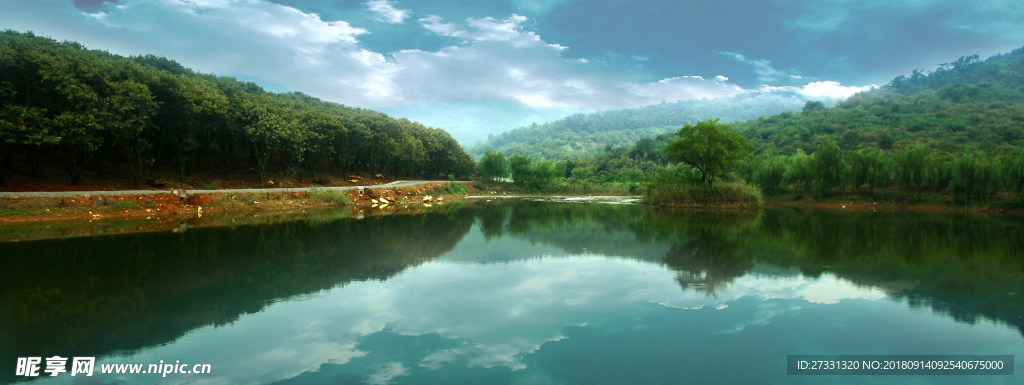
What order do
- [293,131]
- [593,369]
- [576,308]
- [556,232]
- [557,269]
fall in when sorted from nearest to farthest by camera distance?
[593,369] → [576,308] → [557,269] → [556,232] → [293,131]

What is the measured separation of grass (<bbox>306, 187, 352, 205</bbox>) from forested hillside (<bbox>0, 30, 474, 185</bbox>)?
523cm

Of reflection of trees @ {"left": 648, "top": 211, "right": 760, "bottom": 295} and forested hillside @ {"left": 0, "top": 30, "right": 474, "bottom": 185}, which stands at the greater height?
forested hillside @ {"left": 0, "top": 30, "right": 474, "bottom": 185}

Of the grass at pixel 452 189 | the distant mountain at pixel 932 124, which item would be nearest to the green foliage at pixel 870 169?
the distant mountain at pixel 932 124

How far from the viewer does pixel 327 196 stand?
92.7 feet

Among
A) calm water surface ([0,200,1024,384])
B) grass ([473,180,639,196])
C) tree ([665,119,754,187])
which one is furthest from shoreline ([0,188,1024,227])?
grass ([473,180,639,196])

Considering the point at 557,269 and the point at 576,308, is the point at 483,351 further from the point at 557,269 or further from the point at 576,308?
the point at 557,269

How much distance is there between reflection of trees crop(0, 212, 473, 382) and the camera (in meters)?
5.27

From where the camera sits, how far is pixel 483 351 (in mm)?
4953

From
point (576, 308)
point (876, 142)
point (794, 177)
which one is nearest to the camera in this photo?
point (576, 308)

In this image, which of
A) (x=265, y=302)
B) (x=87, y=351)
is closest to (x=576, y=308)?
(x=265, y=302)

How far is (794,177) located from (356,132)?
1558 inches

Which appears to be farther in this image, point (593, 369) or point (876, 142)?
point (876, 142)

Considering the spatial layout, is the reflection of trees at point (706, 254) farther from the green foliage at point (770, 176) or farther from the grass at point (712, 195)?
the green foliage at point (770, 176)

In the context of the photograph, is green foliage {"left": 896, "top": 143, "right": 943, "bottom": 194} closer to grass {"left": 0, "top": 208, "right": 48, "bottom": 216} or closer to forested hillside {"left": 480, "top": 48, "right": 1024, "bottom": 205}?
forested hillside {"left": 480, "top": 48, "right": 1024, "bottom": 205}
